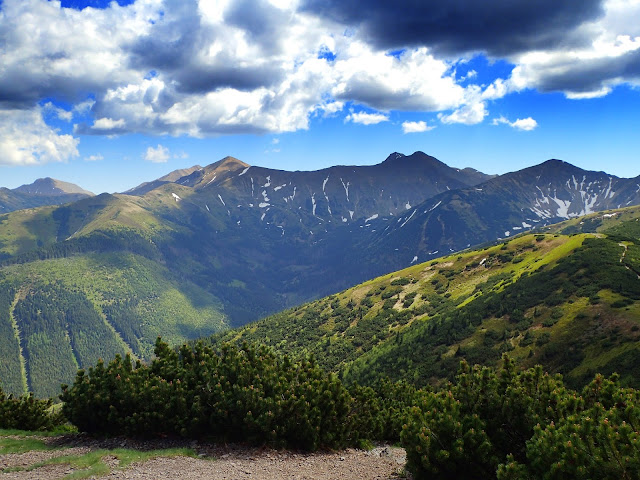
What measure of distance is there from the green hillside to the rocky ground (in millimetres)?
63775

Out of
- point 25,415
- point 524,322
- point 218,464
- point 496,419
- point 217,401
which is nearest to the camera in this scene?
point 496,419

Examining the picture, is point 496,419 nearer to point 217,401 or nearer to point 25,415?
point 217,401

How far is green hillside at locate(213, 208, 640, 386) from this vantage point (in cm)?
9844

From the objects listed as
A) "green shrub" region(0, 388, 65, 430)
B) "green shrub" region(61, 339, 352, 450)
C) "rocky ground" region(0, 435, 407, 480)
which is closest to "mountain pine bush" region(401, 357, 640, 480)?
"rocky ground" region(0, 435, 407, 480)

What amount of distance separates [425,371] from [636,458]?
11756cm

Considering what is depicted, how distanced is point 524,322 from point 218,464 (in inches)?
4638

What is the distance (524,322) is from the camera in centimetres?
12712

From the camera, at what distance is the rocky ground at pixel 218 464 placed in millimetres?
28156

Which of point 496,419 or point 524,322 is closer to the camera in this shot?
point 496,419

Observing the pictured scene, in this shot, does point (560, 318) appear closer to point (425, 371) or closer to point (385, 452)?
point (425, 371)

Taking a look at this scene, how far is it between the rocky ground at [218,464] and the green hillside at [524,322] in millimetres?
63775

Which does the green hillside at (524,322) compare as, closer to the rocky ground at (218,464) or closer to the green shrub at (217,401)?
the rocky ground at (218,464)

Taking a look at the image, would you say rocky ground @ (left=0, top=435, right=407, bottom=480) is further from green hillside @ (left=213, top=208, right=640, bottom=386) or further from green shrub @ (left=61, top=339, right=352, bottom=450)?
green hillside @ (left=213, top=208, right=640, bottom=386)

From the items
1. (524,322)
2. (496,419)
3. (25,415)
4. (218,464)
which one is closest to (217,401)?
(218,464)
